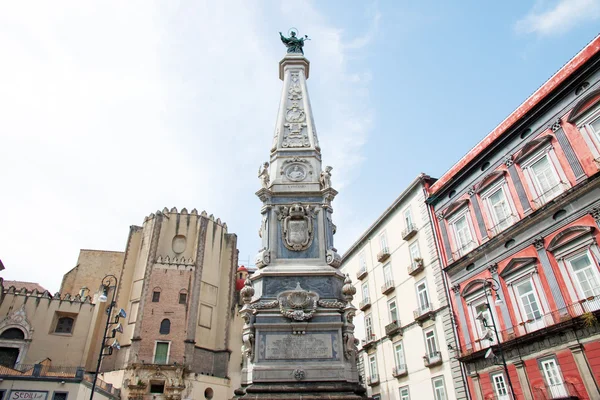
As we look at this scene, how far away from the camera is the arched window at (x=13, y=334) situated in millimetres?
31953

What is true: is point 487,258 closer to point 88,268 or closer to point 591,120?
point 591,120

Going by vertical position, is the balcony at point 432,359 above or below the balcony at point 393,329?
below

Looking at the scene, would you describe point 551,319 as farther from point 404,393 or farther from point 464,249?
point 404,393

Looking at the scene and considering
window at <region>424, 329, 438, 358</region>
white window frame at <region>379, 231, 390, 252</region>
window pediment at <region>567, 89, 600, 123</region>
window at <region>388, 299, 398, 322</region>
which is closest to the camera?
window pediment at <region>567, 89, 600, 123</region>

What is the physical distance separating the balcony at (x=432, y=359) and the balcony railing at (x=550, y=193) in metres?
8.00

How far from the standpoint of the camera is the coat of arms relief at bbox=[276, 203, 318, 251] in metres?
10.3

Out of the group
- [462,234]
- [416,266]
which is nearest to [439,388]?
[416,266]

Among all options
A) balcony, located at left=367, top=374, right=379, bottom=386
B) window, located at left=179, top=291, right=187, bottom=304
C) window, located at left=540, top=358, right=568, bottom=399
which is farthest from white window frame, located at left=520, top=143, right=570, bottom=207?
window, located at left=179, top=291, right=187, bottom=304

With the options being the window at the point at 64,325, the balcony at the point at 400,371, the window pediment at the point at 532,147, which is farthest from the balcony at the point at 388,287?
the window at the point at 64,325

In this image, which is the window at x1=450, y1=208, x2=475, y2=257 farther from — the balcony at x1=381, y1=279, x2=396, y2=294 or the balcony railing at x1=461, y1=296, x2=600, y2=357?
the balcony at x1=381, y1=279, x2=396, y2=294

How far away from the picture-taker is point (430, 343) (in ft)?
63.2

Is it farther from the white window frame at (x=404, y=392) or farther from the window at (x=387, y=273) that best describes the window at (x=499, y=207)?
the white window frame at (x=404, y=392)

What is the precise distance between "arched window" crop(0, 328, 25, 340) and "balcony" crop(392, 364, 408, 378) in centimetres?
2943

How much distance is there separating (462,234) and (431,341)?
17.4 ft
